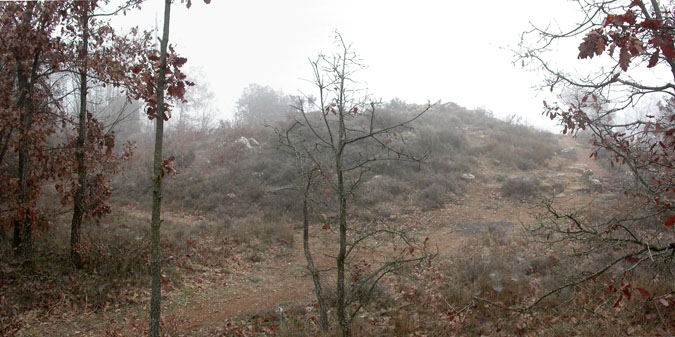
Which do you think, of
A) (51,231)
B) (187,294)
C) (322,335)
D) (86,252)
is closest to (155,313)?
(322,335)

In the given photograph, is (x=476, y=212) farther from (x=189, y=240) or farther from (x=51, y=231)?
(x=51, y=231)

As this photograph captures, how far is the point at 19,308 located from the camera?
18.4 feet

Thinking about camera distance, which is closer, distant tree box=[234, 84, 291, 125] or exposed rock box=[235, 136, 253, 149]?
exposed rock box=[235, 136, 253, 149]

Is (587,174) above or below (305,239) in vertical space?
above

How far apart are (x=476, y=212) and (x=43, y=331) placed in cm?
1022

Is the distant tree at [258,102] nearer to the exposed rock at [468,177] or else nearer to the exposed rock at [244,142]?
the exposed rock at [244,142]

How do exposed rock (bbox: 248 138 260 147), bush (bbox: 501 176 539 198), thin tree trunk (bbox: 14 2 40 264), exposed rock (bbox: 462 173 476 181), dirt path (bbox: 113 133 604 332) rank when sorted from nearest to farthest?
thin tree trunk (bbox: 14 2 40 264)
dirt path (bbox: 113 133 604 332)
bush (bbox: 501 176 539 198)
exposed rock (bbox: 462 173 476 181)
exposed rock (bbox: 248 138 260 147)

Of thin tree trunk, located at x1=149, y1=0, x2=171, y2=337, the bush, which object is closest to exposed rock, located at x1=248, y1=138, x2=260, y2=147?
the bush

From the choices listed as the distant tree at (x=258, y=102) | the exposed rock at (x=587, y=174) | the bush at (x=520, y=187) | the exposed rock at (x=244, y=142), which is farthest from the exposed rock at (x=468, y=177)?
the distant tree at (x=258, y=102)

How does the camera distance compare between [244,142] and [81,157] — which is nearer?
[81,157]

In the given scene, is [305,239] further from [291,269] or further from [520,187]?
[520,187]

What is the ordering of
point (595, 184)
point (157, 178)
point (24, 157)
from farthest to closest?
point (595, 184) → point (24, 157) → point (157, 178)

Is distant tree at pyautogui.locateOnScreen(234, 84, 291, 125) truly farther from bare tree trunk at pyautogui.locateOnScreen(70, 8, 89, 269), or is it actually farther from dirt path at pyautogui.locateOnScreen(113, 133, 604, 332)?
bare tree trunk at pyautogui.locateOnScreen(70, 8, 89, 269)

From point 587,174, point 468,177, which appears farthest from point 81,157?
point 587,174
